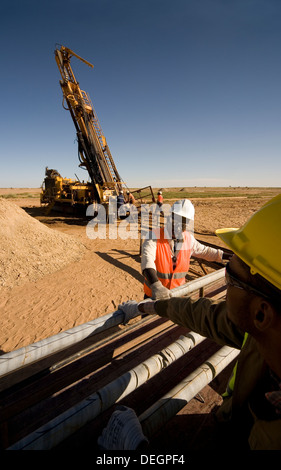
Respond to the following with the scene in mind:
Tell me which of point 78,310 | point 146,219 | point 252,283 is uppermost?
point 252,283

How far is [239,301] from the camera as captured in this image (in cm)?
85

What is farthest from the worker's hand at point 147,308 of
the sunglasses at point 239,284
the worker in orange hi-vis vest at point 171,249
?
the worker in orange hi-vis vest at point 171,249

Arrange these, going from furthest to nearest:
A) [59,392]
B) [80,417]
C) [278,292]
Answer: [59,392] → [80,417] → [278,292]

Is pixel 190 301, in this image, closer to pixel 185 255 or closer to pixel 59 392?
pixel 59 392

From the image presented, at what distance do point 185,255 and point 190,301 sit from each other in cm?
147

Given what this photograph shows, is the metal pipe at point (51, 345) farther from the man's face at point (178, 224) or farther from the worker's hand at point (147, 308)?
the man's face at point (178, 224)

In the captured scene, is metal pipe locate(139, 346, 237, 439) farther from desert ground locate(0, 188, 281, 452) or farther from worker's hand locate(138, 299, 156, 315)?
worker's hand locate(138, 299, 156, 315)

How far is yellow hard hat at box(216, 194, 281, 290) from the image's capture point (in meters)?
0.71

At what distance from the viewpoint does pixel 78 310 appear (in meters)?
5.28

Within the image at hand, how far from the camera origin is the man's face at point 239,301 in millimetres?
826

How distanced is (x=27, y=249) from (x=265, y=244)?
27.4ft

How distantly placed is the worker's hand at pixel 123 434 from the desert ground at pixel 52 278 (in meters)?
4.02

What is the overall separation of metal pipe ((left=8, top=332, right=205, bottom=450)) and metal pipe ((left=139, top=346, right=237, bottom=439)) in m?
0.13
